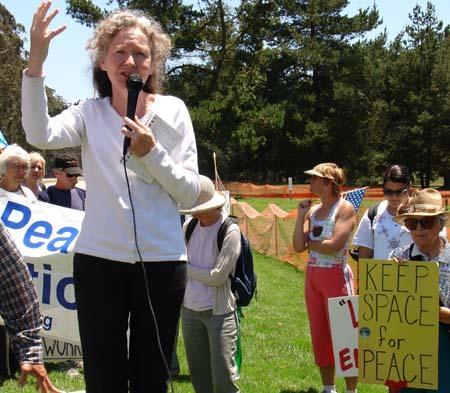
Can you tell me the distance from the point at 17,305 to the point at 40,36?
0.92 m

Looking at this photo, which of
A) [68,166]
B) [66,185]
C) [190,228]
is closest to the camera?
[190,228]

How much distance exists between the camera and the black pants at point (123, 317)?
7.70 ft

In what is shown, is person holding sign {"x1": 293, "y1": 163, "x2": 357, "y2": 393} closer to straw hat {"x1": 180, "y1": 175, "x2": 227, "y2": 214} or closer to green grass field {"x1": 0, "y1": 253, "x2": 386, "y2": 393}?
green grass field {"x1": 0, "y1": 253, "x2": 386, "y2": 393}

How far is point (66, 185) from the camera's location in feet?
22.5

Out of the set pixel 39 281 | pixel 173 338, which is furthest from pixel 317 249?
pixel 173 338

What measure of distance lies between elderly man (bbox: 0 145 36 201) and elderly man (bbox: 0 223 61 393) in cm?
378

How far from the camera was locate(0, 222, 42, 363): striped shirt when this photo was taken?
2.28 meters

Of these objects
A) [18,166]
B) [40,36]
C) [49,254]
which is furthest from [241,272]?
[40,36]

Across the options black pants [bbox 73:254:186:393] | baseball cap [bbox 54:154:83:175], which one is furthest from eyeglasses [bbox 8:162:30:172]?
black pants [bbox 73:254:186:393]

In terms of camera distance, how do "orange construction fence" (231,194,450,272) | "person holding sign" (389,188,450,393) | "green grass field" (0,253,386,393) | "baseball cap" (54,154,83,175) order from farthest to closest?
1. "orange construction fence" (231,194,450,272)
2. "baseball cap" (54,154,83,175)
3. "green grass field" (0,253,386,393)
4. "person holding sign" (389,188,450,393)

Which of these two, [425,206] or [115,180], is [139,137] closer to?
[115,180]

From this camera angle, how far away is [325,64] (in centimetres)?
5125

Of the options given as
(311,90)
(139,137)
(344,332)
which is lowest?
(344,332)

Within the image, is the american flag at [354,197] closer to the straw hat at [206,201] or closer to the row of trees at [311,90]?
the straw hat at [206,201]
